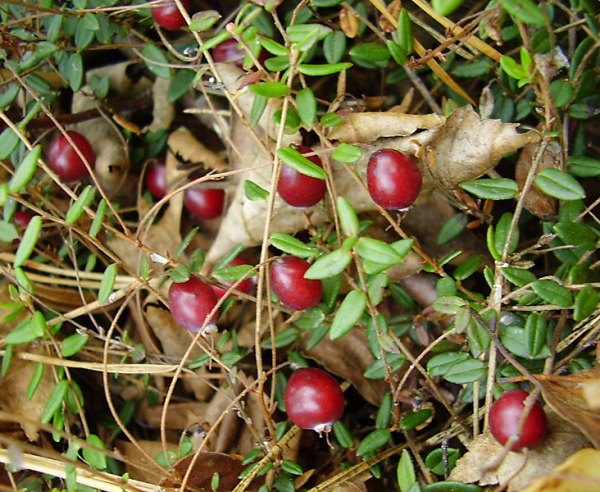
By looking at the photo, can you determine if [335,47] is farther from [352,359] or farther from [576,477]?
[576,477]

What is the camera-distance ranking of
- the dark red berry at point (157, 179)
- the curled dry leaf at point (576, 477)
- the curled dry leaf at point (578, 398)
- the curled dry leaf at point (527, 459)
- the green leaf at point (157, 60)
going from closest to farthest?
the curled dry leaf at point (576, 477) < the curled dry leaf at point (578, 398) < the curled dry leaf at point (527, 459) < the green leaf at point (157, 60) < the dark red berry at point (157, 179)

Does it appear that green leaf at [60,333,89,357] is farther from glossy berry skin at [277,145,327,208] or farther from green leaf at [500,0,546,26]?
green leaf at [500,0,546,26]

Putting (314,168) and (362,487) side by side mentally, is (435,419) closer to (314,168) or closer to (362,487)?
(362,487)

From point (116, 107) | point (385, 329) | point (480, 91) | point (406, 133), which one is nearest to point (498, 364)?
point (385, 329)

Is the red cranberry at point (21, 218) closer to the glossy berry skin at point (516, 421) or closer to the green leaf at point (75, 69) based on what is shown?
the green leaf at point (75, 69)

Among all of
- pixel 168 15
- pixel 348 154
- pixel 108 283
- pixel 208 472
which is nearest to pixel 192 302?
pixel 108 283

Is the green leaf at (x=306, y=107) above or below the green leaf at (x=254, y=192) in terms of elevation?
above

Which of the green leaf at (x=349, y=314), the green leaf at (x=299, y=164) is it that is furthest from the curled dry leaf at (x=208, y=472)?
the green leaf at (x=299, y=164)
